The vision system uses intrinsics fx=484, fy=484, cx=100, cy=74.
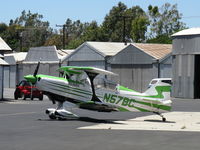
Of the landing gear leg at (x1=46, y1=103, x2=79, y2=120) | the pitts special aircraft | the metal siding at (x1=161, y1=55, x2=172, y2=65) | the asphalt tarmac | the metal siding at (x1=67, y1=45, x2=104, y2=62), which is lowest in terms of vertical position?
the asphalt tarmac

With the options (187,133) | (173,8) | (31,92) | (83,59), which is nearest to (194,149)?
(187,133)

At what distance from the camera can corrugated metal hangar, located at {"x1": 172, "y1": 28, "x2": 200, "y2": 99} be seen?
46.2m

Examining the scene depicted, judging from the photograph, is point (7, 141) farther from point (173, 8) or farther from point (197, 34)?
point (173, 8)

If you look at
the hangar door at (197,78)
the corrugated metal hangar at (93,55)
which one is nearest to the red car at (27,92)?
the hangar door at (197,78)

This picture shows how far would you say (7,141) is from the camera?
14992 mm

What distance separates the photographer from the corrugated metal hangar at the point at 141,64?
5147cm

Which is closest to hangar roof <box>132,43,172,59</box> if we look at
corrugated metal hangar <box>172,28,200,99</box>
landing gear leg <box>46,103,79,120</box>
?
corrugated metal hangar <box>172,28,200,99</box>

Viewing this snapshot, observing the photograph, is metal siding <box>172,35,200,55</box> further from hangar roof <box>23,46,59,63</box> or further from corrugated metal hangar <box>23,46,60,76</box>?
hangar roof <box>23,46,59,63</box>

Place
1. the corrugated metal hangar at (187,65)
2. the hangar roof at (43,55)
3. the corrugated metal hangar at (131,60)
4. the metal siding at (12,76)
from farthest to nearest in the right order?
the metal siding at (12,76) < the hangar roof at (43,55) < the corrugated metal hangar at (131,60) < the corrugated metal hangar at (187,65)

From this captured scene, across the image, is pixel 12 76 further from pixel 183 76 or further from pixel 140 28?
pixel 183 76

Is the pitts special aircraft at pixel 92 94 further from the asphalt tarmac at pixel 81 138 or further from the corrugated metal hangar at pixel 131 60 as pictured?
the corrugated metal hangar at pixel 131 60

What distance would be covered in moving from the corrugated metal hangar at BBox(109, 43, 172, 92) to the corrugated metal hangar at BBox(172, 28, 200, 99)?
10.2 ft

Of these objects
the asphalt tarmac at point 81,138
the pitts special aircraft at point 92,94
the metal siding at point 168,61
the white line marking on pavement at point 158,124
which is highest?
the metal siding at point 168,61

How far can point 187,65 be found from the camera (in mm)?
47031
